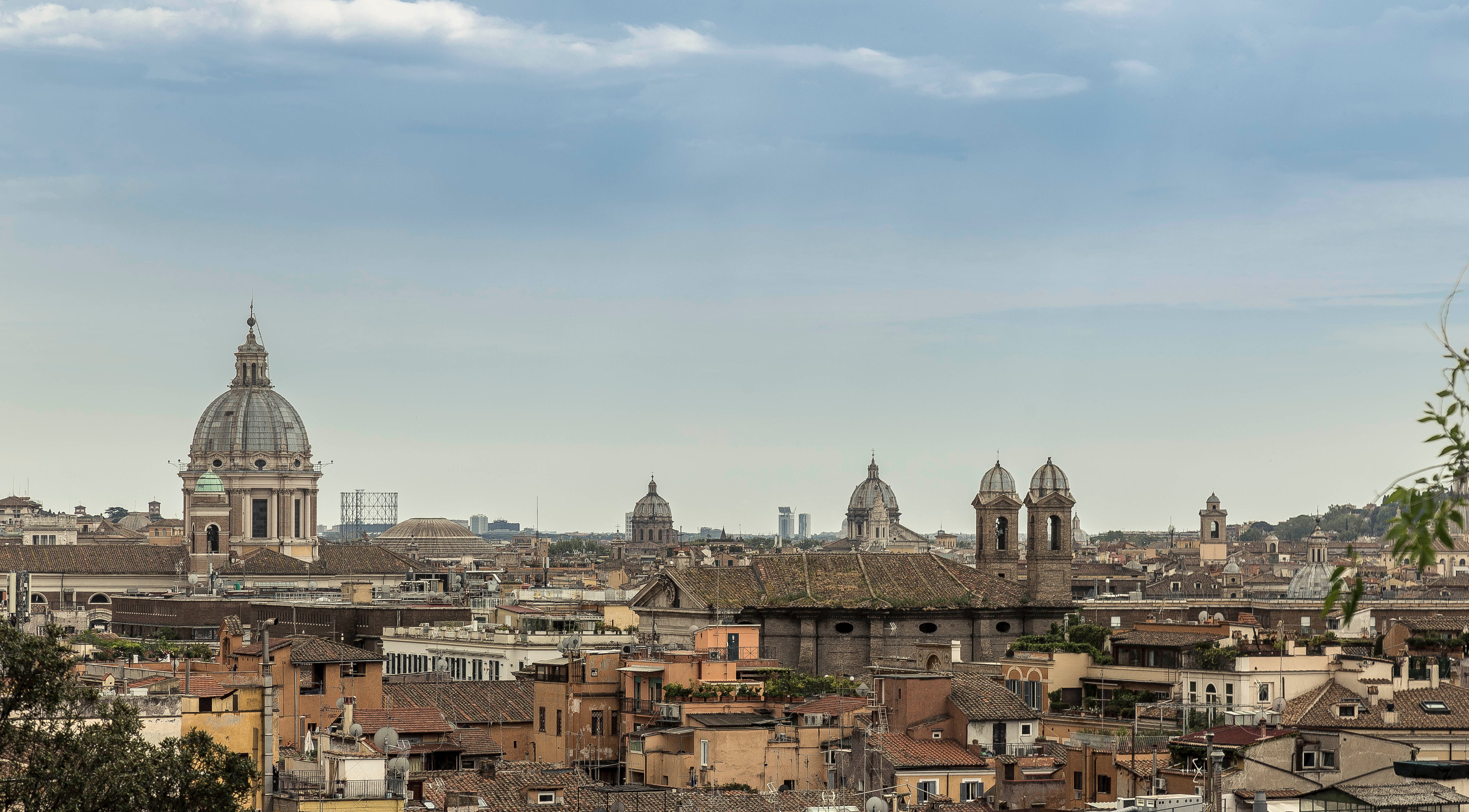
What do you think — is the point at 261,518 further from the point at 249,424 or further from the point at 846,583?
the point at 846,583

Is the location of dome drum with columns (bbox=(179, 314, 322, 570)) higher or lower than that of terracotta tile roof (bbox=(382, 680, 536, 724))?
higher

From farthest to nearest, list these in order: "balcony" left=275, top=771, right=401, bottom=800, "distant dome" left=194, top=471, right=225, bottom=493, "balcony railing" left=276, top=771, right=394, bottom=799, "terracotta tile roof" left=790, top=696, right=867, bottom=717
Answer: "distant dome" left=194, top=471, right=225, bottom=493 → "terracotta tile roof" left=790, top=696, right=867, bottom=717 → "balcony railing" left=276, top=771, right=394, bottom=799 → "balcony" left=275, top=771, right=401, bottom=800

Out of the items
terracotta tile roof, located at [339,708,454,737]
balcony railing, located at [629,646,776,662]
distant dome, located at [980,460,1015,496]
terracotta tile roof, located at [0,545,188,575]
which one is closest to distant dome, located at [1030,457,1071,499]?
distant dome, located at [980,460,1015,496]

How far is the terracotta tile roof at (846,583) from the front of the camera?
76.2 m

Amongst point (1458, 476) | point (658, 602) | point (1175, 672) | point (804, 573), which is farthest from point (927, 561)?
point (1458, 476)

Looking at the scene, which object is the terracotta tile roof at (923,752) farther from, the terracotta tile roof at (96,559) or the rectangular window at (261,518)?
the rectangular window at (261,518)

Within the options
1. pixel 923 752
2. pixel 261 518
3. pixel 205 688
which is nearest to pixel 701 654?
pixel 923 752

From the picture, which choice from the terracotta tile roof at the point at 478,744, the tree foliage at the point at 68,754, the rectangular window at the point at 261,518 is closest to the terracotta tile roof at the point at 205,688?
the terracotta tile roof at the point at 478,744

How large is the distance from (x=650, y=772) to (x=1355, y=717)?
464 inches

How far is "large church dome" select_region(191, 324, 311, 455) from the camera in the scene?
160 metres

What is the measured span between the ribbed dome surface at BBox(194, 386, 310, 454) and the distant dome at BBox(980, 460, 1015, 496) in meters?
81.6

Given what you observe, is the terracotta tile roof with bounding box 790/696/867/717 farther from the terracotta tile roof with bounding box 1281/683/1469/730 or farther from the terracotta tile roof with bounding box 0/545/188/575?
the terracotta tile roof with bounding box 0/545/188/575

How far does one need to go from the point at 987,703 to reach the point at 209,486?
379ft

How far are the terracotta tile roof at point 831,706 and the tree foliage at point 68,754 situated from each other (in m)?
19.6
